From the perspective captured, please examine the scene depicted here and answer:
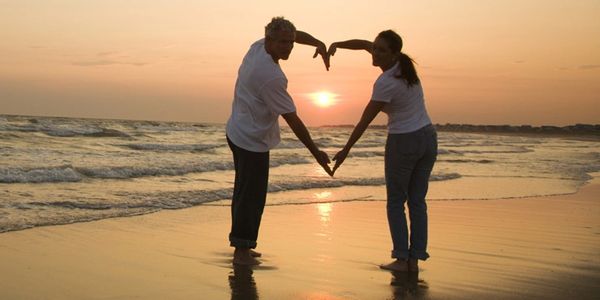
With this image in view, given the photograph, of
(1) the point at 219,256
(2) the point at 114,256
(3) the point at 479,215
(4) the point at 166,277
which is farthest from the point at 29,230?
(3) the point at 479,215

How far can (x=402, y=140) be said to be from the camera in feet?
16.7

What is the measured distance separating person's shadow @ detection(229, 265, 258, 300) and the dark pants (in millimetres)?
256

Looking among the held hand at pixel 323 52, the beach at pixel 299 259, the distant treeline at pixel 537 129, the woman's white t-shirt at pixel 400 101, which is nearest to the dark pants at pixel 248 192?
the beach at pixel 299 259

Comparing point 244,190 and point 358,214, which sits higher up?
point 244,190

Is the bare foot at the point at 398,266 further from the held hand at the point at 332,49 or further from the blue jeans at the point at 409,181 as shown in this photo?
the held hand at the point at 332,49

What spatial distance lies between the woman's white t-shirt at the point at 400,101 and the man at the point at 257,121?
1.79 ft

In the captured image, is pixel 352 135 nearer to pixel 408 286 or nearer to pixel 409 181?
pixel 409 181

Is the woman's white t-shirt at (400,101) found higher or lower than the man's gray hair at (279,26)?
lower

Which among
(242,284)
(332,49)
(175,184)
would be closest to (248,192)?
(242,284)

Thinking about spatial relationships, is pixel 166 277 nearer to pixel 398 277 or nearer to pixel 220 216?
pixel 398 277

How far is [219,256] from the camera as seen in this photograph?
5.68m

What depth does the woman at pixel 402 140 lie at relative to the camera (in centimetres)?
504

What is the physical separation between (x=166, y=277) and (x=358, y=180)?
30.3 feet

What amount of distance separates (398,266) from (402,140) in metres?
0.89
